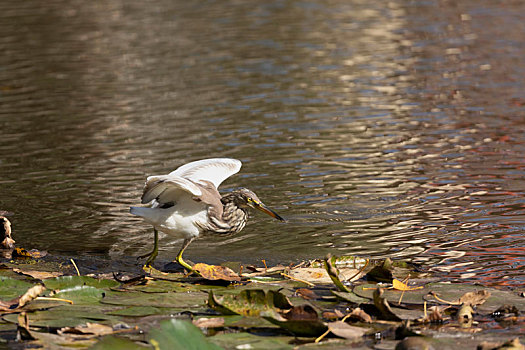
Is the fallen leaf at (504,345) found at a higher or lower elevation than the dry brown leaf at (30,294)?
lower

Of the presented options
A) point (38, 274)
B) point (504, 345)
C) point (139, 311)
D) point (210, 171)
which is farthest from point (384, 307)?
point (38, 274)

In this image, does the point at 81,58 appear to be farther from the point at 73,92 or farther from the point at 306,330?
the point at 306,330

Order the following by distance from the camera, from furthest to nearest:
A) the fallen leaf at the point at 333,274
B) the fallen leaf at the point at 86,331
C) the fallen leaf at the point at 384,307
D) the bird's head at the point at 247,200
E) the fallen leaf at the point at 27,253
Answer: the fallen leaf at the point at 27,253 < the bird's head at the point at 247,200 < the fallen leaf at the point at 333,274 < the fallen leaf at the point at 384,307 < the fallen leaf at the point at 86,331

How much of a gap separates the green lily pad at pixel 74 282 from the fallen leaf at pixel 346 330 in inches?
67.7

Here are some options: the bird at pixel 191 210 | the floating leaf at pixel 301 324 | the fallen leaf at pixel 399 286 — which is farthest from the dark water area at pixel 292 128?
the floating leaf at pixel 301 324

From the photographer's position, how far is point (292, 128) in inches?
428

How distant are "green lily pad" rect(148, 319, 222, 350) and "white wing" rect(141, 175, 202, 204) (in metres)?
1.48

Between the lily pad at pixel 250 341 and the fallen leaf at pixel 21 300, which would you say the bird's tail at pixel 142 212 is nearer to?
the fallen leaf at pixel 21 300

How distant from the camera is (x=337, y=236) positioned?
6.95 meters

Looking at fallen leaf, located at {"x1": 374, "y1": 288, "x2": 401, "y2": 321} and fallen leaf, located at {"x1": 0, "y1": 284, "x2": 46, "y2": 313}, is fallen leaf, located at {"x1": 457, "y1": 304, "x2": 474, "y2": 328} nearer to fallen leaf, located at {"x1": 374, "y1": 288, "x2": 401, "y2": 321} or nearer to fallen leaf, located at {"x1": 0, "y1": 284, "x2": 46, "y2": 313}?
fallen leaf, located at {"x1": 374, "y1": 288, "x2": 401, "y2": 321}

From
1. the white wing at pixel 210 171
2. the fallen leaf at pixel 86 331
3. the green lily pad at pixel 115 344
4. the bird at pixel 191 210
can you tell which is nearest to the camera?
the green lily pad at pixel 115 344

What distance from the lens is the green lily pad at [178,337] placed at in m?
4.09

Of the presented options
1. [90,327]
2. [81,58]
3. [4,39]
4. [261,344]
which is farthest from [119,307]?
[4,39]

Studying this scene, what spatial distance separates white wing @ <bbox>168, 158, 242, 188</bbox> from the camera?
6.53 m
